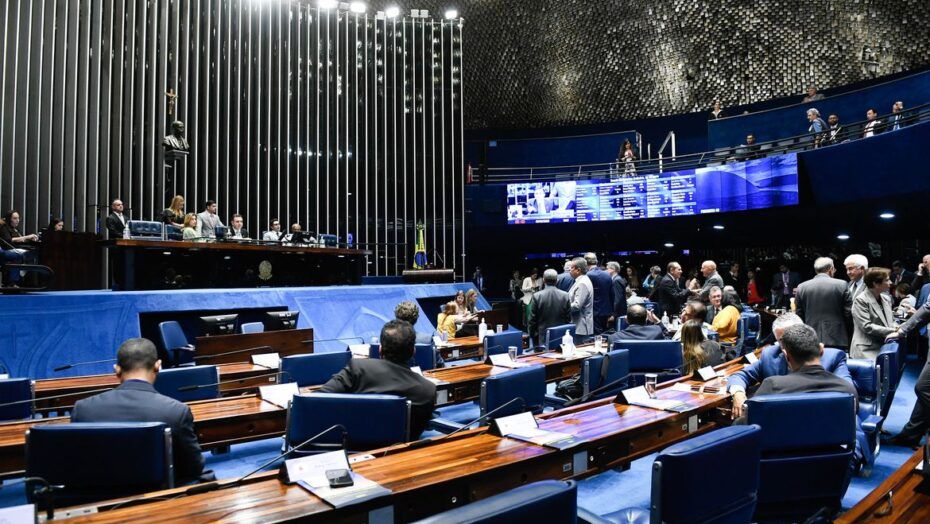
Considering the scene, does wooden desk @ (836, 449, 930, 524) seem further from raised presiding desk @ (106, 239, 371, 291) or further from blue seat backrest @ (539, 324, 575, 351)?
raised presiding desk @ (106, 239, 371, 291)

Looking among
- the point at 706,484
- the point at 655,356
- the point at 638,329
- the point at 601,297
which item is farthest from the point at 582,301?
the point at 706,484

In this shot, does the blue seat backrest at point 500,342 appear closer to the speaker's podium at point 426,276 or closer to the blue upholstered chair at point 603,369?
the blue upholstered chair at point 603,369

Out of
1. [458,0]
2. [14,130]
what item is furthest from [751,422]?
[458,0]

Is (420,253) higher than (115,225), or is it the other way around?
(115,225)

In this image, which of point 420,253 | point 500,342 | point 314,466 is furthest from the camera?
point 420,253

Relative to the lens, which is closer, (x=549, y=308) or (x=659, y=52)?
(x=549, y=308)

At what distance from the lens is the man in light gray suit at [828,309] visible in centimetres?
458

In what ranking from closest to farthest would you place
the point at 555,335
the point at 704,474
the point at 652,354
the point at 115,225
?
1. the point at 704,474
2. the point at 652,354
3. the point at 555,335
4. the point at 115,225

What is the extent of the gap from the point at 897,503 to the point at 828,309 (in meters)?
3.46

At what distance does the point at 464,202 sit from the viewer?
15.4 m

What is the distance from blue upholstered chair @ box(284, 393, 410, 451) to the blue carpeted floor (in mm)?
1207

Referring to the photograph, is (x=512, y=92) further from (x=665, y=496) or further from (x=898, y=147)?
(x=665, y=496)

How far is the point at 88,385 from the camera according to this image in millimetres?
3656

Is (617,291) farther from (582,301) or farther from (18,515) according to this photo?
(18,515)
